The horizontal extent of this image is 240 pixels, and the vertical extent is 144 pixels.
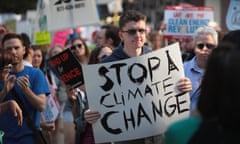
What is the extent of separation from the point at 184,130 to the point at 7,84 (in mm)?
3247

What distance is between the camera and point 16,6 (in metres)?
41.8

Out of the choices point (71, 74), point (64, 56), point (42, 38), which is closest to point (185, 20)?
point (42, 38)

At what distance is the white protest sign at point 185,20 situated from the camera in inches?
455

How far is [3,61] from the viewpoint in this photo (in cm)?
629

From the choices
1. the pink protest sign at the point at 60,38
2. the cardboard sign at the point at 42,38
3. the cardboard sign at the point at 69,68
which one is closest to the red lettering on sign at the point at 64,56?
the cardboard sign at the point at 69,68

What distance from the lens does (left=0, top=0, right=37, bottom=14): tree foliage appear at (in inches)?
1640

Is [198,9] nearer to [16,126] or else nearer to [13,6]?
[16,126]

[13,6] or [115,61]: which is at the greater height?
[115,61]

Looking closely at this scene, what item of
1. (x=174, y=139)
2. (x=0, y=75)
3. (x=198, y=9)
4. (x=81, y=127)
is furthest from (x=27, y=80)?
(x=198, y=9)

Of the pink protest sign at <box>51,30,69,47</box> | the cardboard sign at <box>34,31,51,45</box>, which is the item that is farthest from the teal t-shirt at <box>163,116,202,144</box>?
the pink protest sign at <box>51,30,69,47</box>

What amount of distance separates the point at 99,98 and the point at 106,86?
10 centimetres

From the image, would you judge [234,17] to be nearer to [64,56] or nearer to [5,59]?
[64,56]

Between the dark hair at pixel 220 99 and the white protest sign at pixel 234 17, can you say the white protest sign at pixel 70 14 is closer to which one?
the white protest sign at pixel 234 17

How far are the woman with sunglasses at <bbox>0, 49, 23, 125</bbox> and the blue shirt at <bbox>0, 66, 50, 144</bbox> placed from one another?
88 mm
